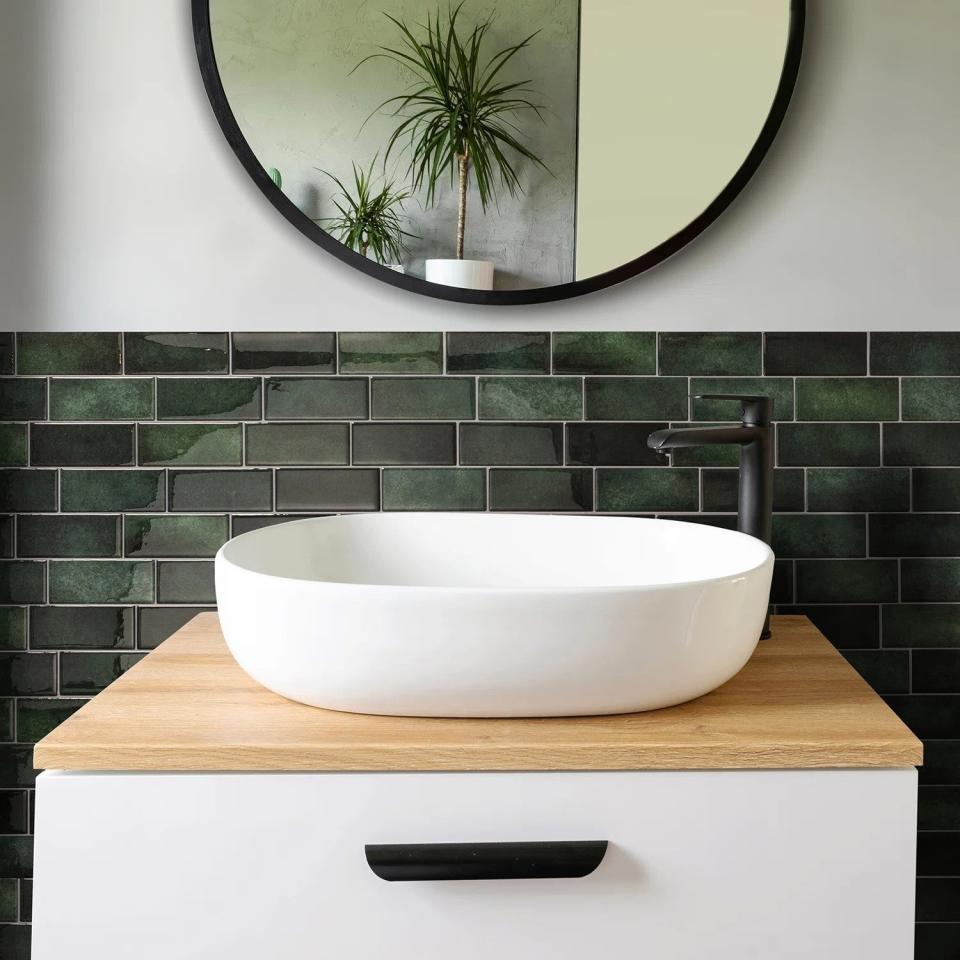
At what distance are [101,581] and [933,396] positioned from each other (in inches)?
52.6

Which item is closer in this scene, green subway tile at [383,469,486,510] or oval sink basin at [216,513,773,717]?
oval sink basin at [216,513,773,717]

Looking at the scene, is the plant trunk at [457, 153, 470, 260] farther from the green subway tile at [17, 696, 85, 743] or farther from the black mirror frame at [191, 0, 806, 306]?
the green subway tile at [17, 696, 85, 743]

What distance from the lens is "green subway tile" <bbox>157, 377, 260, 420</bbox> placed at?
1.36 m

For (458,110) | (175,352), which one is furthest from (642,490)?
(175,352)

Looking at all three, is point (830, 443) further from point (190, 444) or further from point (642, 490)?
point (190, 444)

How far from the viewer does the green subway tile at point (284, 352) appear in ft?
4.47

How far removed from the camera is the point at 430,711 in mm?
837

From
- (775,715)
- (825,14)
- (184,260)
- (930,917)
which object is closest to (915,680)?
(930,917)

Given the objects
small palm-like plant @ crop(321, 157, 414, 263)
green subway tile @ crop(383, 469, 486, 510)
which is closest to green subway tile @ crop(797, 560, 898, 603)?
green subway tile @ crop(383, 469, 486, 510)

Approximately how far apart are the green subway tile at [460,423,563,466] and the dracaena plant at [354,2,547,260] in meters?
0.27

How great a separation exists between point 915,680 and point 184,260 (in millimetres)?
1325

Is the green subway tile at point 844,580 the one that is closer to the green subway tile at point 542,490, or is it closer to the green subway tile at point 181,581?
the green subway tile at point 542,490

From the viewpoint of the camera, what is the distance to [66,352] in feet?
4.45

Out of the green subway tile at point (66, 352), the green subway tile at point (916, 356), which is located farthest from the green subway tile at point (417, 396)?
the green subway tile at point (916, 356)
